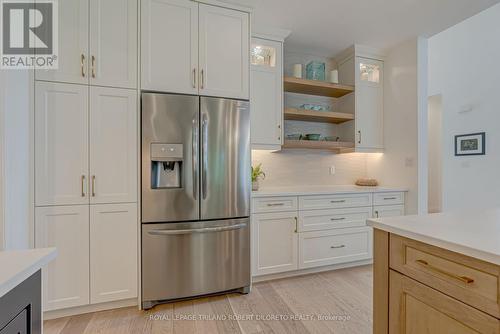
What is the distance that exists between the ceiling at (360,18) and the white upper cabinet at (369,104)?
305 mm

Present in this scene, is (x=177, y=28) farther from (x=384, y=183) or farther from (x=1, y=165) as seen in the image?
(x=384, y=183)

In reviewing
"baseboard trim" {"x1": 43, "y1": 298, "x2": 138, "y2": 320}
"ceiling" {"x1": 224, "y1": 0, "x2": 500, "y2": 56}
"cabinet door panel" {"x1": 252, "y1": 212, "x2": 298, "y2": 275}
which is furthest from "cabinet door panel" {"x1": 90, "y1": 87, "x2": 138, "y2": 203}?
"ceiling" {"x1": 224, "y1": 0, "x2": 500, "y2": 56}

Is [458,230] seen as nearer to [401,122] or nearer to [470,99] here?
[401,122]

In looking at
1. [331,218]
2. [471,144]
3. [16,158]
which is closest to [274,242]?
[331,218]

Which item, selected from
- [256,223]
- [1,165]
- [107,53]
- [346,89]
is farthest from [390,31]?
[1,165]

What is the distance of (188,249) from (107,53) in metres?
1.70

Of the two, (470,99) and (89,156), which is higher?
(470,99)

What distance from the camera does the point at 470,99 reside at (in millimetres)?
4203

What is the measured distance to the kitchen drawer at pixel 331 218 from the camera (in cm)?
261

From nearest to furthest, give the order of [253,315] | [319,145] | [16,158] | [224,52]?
[16,158]
[253,315]
[224,52]
[319,145]

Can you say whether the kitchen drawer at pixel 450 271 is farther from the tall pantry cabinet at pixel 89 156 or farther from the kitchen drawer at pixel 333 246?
the tall pantry cabinet at pixel 89 156

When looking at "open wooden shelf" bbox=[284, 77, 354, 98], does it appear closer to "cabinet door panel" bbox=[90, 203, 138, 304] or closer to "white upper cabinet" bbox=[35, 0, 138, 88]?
"white upper cabinet" bbox=[35, 0, 138, 88]

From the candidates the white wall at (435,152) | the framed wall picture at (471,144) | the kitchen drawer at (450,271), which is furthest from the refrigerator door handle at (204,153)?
the white wall at (435,152)

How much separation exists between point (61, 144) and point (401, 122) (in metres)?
3.57
